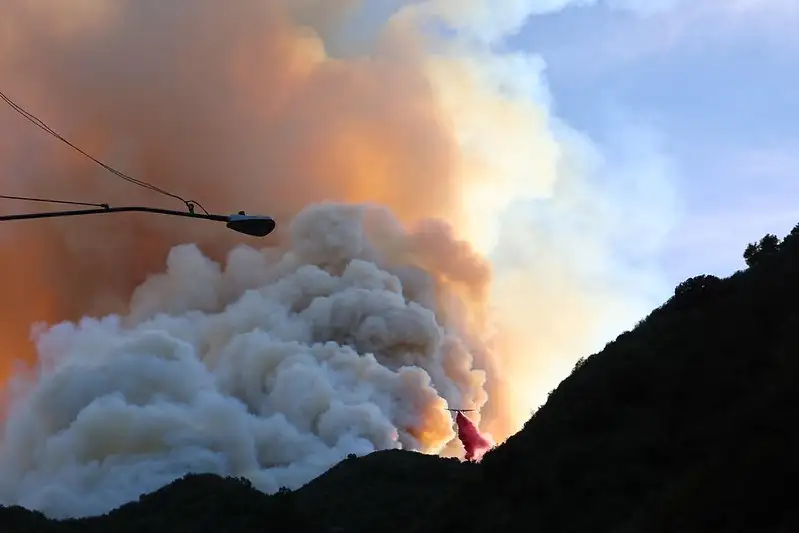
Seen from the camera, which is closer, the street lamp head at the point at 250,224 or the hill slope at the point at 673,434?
the street lamp head at the point at 250,224

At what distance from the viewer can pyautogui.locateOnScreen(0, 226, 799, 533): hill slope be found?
23.6 meters

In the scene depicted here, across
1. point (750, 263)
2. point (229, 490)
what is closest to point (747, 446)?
point (750, 263)

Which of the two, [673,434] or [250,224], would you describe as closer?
[250,224]

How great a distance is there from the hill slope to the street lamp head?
47.6 ft

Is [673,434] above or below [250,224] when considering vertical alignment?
below

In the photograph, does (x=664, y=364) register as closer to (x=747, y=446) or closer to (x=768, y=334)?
(x=768, y=334)

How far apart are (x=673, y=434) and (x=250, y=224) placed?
90.7 feet

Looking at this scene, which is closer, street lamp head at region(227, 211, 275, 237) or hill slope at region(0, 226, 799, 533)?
street lamp head at region(227, 211, 275, 237)

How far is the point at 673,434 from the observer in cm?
3822

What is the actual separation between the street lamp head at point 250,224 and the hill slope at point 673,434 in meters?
14.5

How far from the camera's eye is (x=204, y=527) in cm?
10081

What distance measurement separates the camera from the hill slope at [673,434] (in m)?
23.6

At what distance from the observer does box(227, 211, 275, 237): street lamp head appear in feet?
58.0

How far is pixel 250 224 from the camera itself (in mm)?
17828
